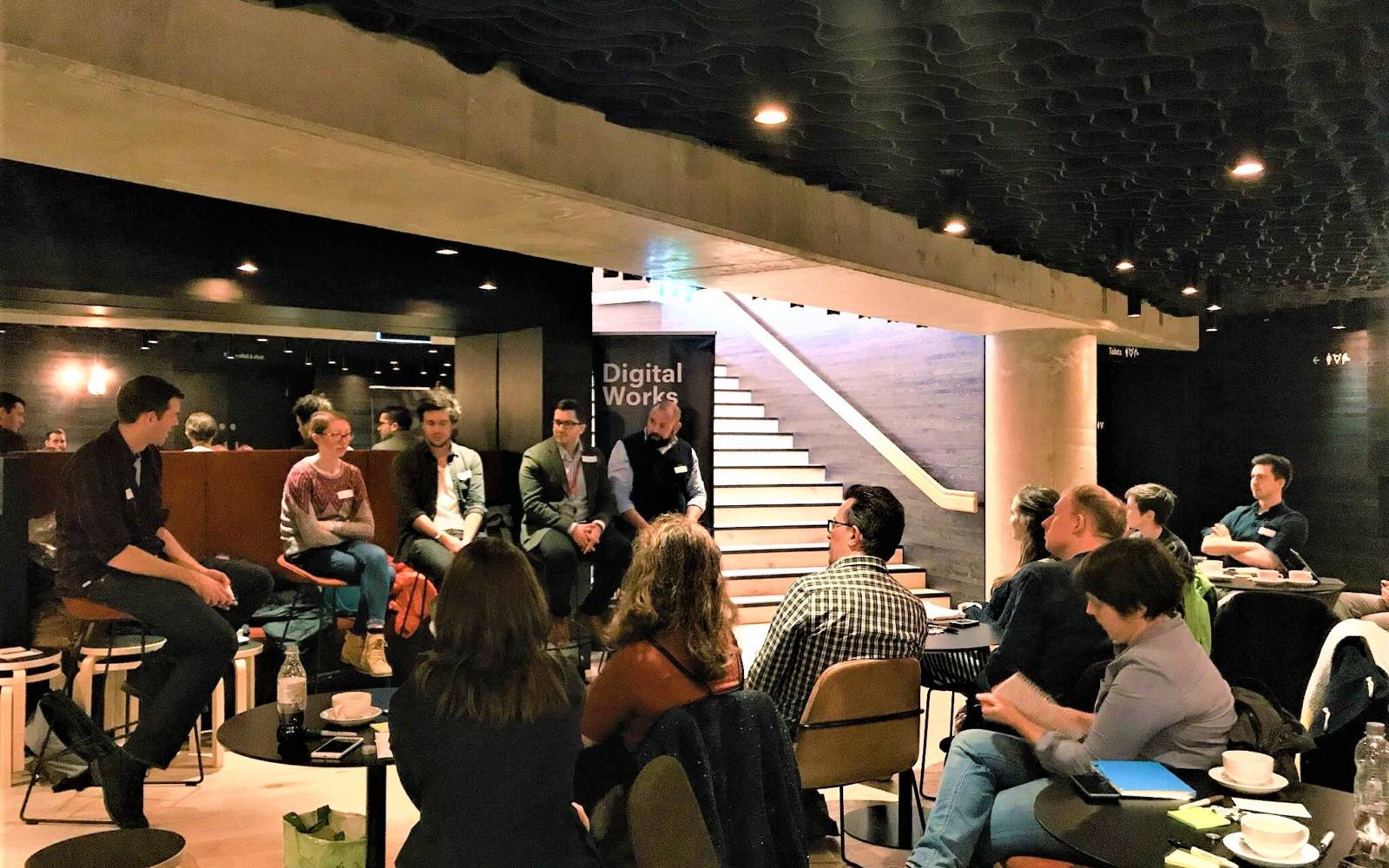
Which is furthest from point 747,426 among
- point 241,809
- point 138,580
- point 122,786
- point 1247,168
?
point 122,786

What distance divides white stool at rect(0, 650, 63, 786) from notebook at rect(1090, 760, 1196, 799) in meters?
4.41

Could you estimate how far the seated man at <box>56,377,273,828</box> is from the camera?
136 inches

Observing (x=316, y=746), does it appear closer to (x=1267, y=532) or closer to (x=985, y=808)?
(x=985, y=808)

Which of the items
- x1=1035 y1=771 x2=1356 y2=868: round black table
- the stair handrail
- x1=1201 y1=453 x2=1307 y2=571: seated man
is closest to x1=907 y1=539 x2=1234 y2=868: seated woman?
x1=1035 y1=771 x2=1356 y2=868: round black table

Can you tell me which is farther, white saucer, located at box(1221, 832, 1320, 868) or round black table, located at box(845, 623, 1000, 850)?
round black table, located at box(845, 623, 1000, 850)

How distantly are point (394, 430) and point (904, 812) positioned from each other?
4.20 metres

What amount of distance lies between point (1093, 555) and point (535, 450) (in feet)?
A: 13.2

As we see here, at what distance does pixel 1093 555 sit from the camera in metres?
2.59

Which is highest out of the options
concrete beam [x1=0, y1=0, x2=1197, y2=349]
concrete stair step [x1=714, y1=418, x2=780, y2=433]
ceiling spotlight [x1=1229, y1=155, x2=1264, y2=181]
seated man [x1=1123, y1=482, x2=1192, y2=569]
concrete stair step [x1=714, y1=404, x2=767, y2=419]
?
ceiling spotlight [x1=1229, y1=155, x2=1264, y2=181]

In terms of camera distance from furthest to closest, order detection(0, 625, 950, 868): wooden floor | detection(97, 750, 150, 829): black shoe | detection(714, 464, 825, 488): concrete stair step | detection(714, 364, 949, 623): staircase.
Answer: detection(714, 464, 825, 488): concrete stair step < detection(714, 364, 949, 623): staircase < detection(0, 625, 950, 868): wooden floor < detection(97, 750, 150, 829): black shoe

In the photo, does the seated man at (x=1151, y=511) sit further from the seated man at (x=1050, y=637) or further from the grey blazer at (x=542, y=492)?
the grey blazer at (x=542, y=492)

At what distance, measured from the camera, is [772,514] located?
8.98 m

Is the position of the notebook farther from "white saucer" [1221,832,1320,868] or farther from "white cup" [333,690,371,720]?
"white cup" [333,690,371,720]

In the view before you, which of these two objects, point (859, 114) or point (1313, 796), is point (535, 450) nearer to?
point (859, 114)
